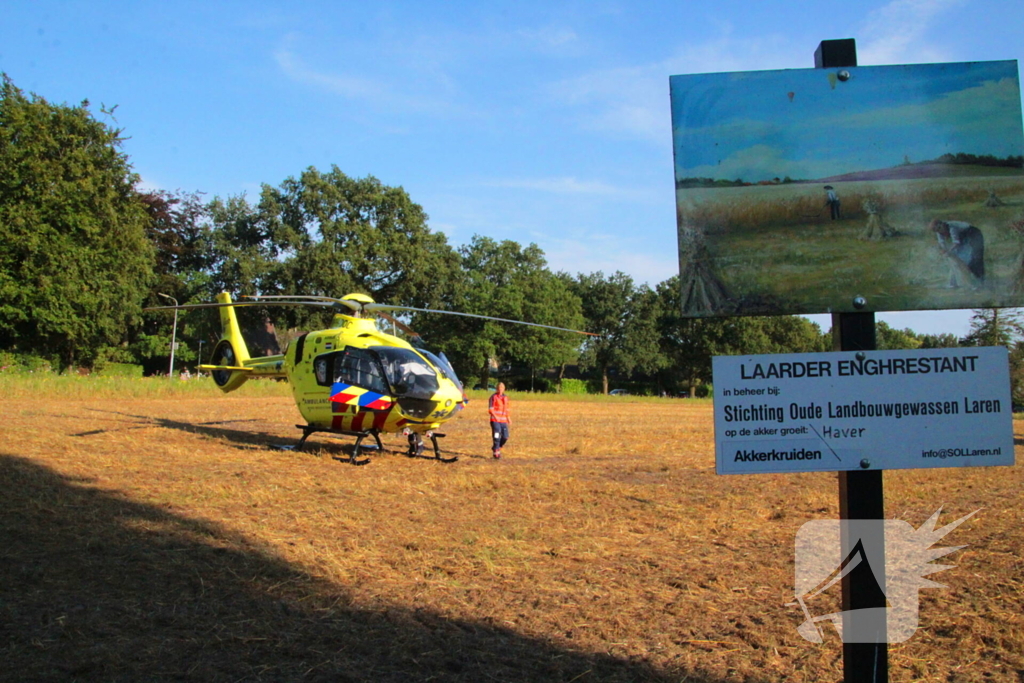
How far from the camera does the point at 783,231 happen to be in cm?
350

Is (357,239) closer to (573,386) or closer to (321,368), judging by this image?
(573,386)

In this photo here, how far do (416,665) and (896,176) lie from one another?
3872mm

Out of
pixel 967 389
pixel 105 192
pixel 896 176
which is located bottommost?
pixel 967 389

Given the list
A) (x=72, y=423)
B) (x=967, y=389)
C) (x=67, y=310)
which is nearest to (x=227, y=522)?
(x=967, y=389)

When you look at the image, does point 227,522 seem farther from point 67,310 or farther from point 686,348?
point 686,348

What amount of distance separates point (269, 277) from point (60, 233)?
14349 mm

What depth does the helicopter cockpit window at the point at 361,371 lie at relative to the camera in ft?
44.6

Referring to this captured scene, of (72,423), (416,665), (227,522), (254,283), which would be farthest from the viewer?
(254,283)

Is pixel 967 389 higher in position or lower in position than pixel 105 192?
lower

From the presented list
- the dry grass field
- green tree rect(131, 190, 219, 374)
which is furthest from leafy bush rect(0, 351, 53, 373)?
the dry grass field

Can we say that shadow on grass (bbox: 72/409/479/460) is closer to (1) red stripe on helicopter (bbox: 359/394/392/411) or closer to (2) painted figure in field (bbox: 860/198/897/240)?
(1) red stripe on helicopter (bbox: 359/394/392/411)

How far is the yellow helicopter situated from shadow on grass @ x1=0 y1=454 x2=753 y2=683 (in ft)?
19.9

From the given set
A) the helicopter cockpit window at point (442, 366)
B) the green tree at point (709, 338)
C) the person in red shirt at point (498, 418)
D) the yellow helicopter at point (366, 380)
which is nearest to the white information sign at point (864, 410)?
the yellow helicopter at point (366, 380)

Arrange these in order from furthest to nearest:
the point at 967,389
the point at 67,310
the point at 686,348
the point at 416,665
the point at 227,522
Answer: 1. the point at 686,348
2. the point at 67,310
3. the point at 227,522
4. the point at 416,665
5. the point at 967,389
